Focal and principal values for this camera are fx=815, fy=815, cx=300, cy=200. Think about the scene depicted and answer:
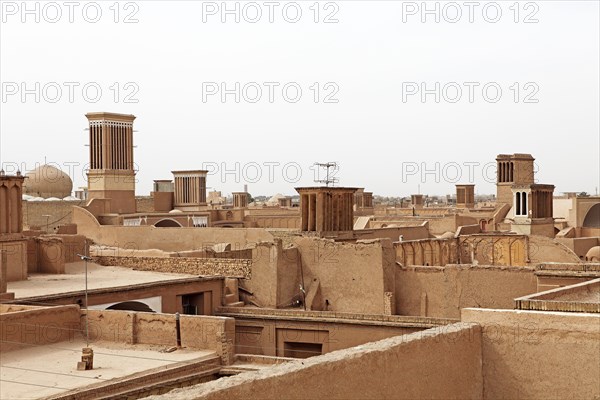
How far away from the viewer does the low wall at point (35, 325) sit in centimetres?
1488

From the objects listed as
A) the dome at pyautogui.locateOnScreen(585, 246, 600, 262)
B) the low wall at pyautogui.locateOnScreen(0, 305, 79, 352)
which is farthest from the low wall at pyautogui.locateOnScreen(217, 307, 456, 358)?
the dome at pyautogui.locateOnScreen(585, 246, 600, 262)

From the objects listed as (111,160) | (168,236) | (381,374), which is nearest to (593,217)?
(168,236)

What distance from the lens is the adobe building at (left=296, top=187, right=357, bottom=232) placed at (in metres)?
26.8

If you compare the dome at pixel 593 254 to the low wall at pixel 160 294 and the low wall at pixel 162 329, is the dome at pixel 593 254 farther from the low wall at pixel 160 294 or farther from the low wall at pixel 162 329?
the low wall at pixel 162 329

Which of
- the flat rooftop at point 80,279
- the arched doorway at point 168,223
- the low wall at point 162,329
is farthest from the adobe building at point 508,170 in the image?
the low wall at point 162,329

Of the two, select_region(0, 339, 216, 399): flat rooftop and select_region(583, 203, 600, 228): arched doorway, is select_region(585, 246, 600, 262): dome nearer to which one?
select_region(583, 203, 600, 228): arched doorway

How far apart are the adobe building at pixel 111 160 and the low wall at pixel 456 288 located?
27.0 meters

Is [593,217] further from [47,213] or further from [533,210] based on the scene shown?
[47,213]

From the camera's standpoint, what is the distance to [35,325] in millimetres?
15445

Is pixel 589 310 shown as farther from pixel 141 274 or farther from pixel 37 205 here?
pixel 37 205

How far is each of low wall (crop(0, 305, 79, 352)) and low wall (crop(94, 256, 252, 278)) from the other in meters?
7.59

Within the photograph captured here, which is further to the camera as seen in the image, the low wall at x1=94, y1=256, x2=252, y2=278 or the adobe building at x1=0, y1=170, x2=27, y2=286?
the low wall at x1=94, y1=256, x2=252, y2=278

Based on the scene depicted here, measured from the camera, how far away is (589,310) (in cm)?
795

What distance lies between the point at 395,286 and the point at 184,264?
6.56 metres
